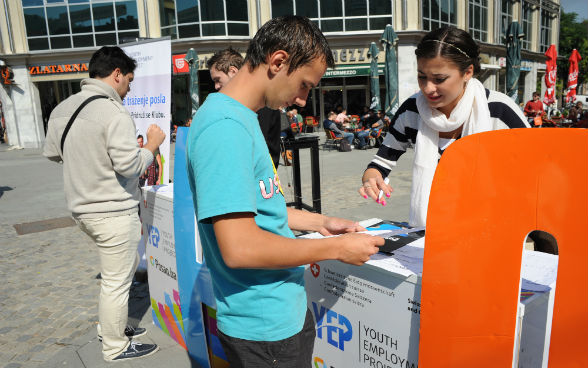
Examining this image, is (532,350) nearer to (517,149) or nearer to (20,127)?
(517,149)

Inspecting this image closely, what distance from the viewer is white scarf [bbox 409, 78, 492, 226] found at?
181 cm

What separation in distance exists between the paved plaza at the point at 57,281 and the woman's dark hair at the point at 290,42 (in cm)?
234

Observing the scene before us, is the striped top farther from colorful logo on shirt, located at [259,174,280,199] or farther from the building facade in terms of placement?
the building facade

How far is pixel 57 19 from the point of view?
66.7ft

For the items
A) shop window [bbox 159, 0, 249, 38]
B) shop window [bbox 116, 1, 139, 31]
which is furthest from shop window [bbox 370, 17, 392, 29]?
shop window [bbox 116, 1, 139, 31]

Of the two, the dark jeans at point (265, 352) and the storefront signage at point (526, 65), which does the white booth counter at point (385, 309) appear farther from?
the storefront signage at point (526, 65)

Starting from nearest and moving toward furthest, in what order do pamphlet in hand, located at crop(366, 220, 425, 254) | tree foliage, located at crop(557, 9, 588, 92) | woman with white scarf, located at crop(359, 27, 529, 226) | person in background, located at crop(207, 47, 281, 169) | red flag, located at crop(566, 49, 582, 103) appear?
pamphlet in hand, located at crop(366, 220, 425, 254) → woman with white scarf, located at crop(359, 27, 529, 226) → person in background, located at crop(207, 47, 281, 169) → red flag, located at crop(566, 49, 582, 103) → tree foliage, located at crop(557, 9, 588, 92)

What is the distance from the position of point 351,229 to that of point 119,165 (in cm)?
159

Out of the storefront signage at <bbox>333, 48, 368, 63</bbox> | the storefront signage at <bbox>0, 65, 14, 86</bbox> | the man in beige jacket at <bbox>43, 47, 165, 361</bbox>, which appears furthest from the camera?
the storefront signage at <bbox>333, 48, 368, 63</bbox>

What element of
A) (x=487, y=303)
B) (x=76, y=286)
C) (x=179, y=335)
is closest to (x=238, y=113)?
(x=487, y=303)

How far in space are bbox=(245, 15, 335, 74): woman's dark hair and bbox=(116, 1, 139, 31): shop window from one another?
22.3 metres

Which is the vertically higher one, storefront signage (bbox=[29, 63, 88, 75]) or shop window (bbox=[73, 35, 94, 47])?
shop window (bbox=[73, 35, 94, 47])

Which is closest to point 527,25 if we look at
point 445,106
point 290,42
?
point 445,106

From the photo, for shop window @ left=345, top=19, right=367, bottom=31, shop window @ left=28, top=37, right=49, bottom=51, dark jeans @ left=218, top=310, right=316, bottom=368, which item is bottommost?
dark jeans @ left=218, top=310, right=316, bottom=368
